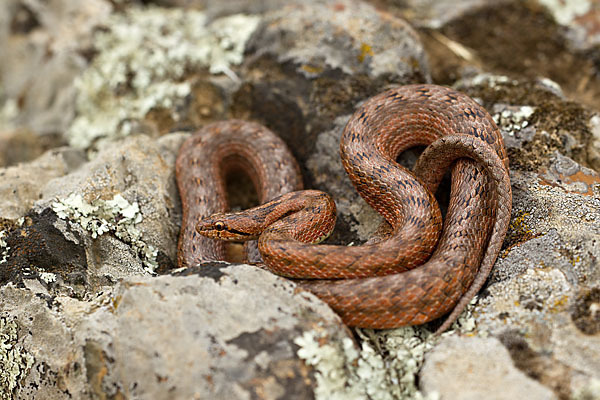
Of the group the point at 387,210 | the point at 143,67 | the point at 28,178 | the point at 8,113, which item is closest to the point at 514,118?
the point at 387,210

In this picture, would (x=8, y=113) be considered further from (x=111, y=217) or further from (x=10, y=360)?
(x=10, y=360)

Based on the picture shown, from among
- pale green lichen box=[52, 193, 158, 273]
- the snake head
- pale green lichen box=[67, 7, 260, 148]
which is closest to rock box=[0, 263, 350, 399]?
pale green lichen box=[52, 193, 158, 273]

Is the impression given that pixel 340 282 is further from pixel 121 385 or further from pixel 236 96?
pixel 236 96

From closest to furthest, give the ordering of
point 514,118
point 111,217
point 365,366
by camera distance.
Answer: point 365,366 → point 111,217 → point 514,118

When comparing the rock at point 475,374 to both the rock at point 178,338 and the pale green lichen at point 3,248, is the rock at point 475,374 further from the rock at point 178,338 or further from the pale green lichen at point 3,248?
the pale green lichen at point 3,248

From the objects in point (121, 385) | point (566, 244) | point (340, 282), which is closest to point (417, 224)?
point (340, 282)

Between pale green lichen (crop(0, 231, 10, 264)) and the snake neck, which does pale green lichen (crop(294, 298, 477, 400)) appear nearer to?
the snake neck
